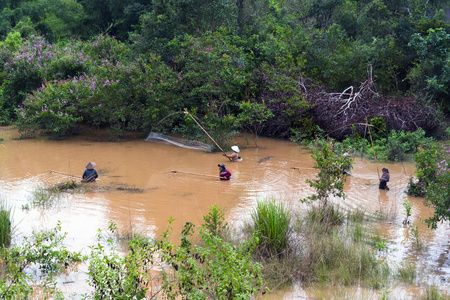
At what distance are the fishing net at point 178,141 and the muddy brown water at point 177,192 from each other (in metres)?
0.26

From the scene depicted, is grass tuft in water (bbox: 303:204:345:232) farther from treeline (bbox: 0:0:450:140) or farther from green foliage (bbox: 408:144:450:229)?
treeline (bbox: 0:0:450:140)

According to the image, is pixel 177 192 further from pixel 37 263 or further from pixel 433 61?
pixel 433 61

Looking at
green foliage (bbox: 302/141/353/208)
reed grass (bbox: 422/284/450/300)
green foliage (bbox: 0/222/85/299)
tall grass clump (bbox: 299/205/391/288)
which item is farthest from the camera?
green foliage (bbox: 302/141/353/208)

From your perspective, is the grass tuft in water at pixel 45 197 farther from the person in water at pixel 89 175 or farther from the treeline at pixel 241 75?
the treeline at pixel 241 75

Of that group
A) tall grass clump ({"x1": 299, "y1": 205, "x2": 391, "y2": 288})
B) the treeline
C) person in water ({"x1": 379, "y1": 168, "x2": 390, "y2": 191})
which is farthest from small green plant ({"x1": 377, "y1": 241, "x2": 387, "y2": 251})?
the treeline

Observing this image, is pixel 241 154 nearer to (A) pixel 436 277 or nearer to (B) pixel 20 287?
(A) pixel 436 277

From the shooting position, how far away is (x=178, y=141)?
51.4ft

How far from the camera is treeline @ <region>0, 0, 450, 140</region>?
50.0ft

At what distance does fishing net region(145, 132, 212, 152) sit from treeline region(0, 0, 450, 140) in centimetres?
39

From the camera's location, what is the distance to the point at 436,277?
5746mm

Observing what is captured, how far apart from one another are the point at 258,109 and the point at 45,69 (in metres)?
8.93

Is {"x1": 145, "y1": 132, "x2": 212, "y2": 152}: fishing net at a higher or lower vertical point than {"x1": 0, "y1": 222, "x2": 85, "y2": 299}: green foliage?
higher

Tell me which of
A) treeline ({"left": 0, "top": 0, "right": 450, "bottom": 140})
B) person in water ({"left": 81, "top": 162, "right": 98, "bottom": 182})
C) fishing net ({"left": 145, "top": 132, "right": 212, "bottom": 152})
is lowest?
person in water ({"left": 81, "top": 162, "right": 98, "bottom": 182})

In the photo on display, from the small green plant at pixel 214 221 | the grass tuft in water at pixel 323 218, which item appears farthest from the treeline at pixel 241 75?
the small green plant at pixel 214 221
